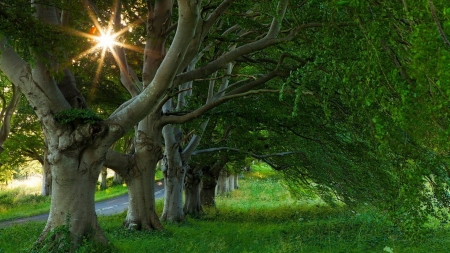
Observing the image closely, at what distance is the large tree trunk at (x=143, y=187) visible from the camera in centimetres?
1262

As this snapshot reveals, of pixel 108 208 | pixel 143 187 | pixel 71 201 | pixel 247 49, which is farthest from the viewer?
pixel 108 208

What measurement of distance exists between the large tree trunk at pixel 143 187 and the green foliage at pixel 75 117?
3.63m

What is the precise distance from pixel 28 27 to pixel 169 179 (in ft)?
29.3

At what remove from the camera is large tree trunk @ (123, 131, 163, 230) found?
12.6 meters

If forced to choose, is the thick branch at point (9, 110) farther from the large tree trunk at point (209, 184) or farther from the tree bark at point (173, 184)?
the large tree trunk at point (209, 184)

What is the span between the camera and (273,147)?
17328 mm

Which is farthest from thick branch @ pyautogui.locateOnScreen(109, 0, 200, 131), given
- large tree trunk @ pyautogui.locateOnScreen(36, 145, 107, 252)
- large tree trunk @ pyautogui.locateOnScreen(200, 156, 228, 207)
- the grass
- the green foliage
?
large tree trunk @ pyautogui.locateOnScreen(200, 156, 228, 207)

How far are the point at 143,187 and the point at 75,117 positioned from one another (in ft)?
14.2

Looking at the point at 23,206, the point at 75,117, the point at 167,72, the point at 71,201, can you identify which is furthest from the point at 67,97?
the point at 23,206

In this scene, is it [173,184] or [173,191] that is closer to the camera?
[173,184]

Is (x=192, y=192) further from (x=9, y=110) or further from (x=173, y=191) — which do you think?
(x=9, y=110)

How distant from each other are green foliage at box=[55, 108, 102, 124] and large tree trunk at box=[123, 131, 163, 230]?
143 inches

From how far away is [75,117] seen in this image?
9.07 metres

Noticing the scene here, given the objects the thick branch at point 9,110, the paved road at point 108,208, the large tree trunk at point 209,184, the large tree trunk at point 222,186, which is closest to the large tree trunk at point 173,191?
the large tree trunk at point 209,184
